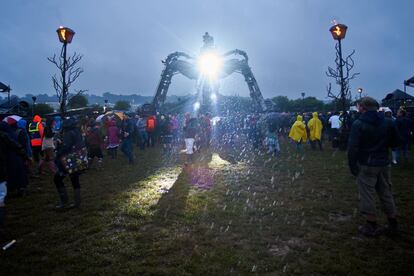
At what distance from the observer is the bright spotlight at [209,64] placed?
41.9 m

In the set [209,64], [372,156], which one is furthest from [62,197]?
[209,64]

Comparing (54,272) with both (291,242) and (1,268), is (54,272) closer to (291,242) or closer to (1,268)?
(1,268)

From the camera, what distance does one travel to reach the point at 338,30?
453 inches

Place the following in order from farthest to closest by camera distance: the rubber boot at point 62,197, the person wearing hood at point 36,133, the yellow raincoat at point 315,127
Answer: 1. the yellow raincoat at point 315,127
2. the person wearing hood at point 36,133
3. the rubber boot at point 62,197

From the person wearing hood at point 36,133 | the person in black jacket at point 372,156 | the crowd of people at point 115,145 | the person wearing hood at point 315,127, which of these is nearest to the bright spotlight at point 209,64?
the crowd of people at point 115,145

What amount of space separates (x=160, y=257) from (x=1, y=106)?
71.8 ft

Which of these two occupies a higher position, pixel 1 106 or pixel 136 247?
pixel 1 106

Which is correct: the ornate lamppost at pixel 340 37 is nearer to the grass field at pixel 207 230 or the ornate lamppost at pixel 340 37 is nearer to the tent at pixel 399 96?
the grass field at pixel 207 230

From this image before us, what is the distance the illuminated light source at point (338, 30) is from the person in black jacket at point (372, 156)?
8.08 meters

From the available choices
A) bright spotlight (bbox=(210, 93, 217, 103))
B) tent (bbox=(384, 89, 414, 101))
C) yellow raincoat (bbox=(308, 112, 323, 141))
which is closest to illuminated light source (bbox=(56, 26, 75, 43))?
yellow raincoat (bbox=(308, 112, 323, 141))

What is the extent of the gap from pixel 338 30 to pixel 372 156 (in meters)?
8.65

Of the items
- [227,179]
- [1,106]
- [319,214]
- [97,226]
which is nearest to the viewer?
[97,226]

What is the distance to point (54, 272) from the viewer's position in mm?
3723

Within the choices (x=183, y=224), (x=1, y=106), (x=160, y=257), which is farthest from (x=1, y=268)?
(x=1, y=106)
